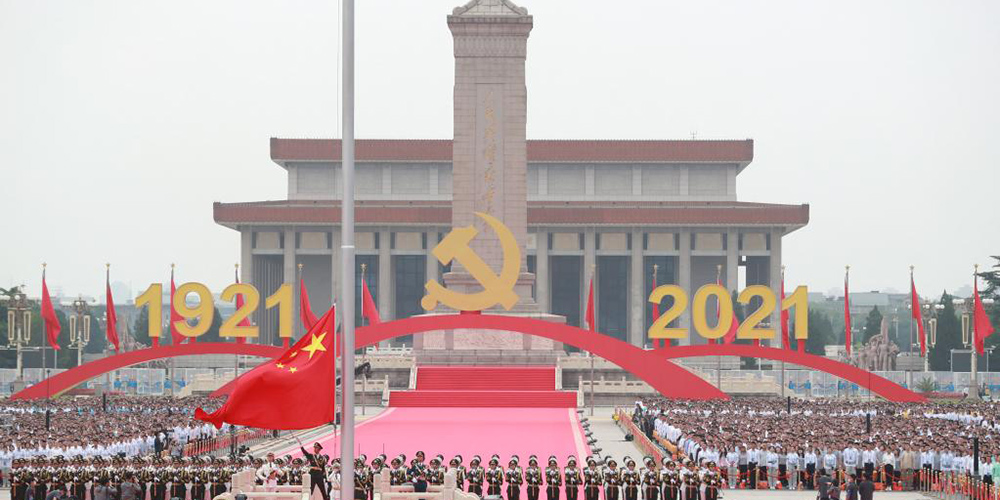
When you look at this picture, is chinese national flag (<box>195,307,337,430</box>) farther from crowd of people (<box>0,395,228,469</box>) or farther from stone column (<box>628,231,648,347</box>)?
stone column (<box>628,231,648,347</box>)

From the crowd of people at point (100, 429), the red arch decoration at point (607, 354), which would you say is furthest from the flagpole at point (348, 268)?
the red arch decoration at point (607, 354)

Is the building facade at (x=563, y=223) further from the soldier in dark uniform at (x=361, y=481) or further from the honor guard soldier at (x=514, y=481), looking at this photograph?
the soldier in dark uniform at (x=361, y=481)

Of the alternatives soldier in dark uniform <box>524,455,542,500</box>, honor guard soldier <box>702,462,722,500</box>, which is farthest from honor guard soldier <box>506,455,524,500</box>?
honor guard soldier <box>702,462,722,500</box>

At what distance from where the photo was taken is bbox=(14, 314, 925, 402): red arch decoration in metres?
55.1

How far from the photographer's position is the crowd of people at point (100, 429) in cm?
3356

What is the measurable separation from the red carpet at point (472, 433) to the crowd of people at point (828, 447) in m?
3.38

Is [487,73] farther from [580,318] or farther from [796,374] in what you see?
[580,318]

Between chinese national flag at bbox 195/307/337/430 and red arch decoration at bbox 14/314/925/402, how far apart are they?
36.5 meters

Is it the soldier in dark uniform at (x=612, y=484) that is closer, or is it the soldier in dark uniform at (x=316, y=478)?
the soldier in dark uniform at (x=316, y=478)

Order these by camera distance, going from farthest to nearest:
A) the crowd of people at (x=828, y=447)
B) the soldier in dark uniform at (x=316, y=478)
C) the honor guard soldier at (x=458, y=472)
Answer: the crowd of people at (x=828, y=447) < the honor guard soldier at (x=458, y=472) < the soldier in dark uniform at (x=316, y=478)

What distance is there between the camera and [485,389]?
63219 millimetres

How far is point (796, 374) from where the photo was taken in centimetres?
7100

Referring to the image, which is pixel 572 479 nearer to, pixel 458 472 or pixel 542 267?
pixel 458 472

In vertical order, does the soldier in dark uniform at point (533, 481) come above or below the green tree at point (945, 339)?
below
